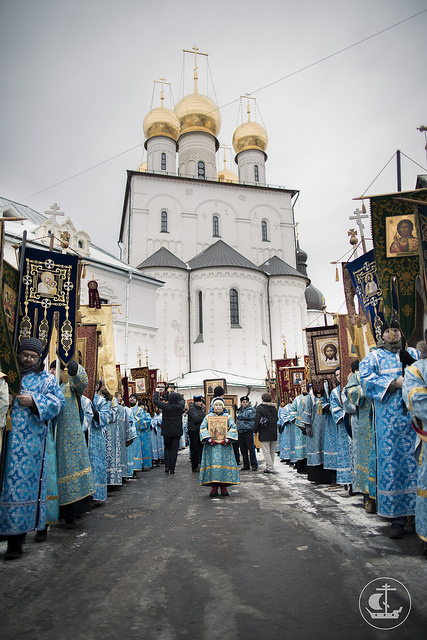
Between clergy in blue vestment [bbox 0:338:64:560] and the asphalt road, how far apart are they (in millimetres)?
265

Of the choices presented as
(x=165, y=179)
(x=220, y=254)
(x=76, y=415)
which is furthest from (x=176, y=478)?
(x=165, y=179)

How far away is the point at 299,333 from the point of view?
36.1 m

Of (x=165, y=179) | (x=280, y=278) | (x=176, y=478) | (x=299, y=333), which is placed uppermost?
(x=165, y=179)

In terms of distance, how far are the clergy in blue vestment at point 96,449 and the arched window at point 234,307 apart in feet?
88.8

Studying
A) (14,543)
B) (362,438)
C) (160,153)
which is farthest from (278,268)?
(14,543)

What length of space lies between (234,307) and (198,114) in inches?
687

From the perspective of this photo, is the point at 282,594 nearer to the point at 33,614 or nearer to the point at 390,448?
the point at 33,614

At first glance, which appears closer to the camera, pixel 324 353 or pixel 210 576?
pixel 210 576

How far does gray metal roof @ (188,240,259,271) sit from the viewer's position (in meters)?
34.2

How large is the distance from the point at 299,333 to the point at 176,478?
2727cm

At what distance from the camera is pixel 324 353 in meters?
8.62

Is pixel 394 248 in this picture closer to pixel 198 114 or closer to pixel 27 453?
pixel 27 453

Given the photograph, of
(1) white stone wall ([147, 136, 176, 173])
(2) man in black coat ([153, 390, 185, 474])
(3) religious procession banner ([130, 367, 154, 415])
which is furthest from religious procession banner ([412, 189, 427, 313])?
(1) white stone wall ([147, 136, 176, 173])

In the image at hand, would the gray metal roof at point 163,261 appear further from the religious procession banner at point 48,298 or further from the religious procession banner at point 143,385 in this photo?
→ the religious procession banner at point 48,298
